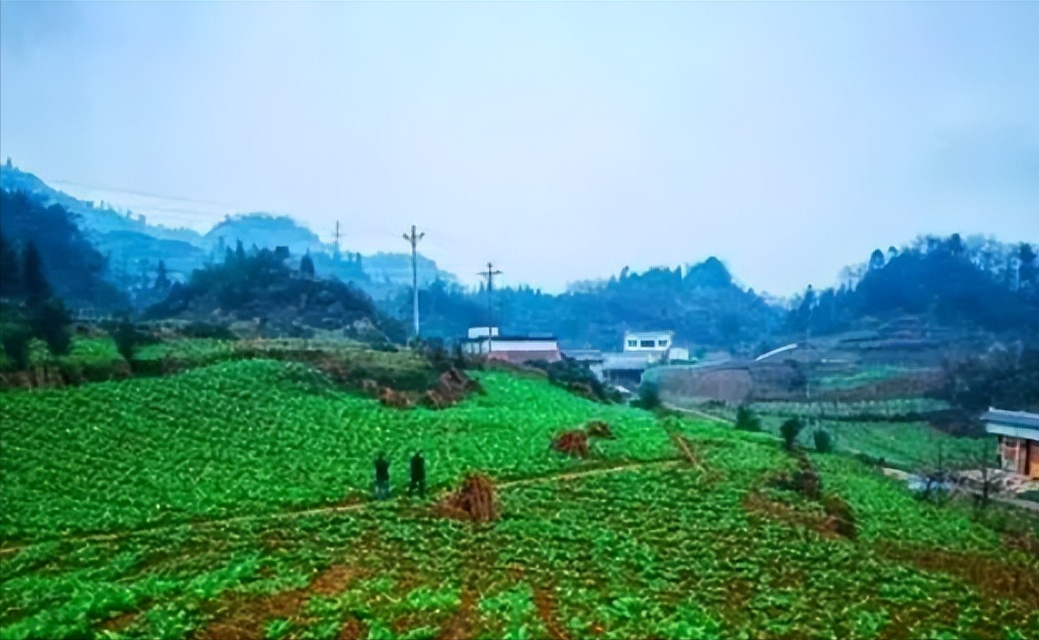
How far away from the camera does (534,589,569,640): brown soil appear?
6066mm

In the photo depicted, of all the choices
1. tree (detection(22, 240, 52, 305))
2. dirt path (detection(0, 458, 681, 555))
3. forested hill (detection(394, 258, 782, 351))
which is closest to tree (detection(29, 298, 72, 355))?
tree (detection(22, 240, 52, 305))

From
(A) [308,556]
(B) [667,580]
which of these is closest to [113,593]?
(A) [308,556]

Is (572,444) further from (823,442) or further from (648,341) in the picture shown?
(648,341)

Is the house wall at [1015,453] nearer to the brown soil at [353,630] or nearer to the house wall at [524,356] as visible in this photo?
→ the house wall at [524,356]

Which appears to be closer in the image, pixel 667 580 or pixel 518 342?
pixel 667 580

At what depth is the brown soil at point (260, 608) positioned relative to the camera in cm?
620

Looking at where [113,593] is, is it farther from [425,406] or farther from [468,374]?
[468,374]

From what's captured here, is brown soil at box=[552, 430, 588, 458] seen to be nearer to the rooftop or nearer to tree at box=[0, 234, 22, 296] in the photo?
the rooftop

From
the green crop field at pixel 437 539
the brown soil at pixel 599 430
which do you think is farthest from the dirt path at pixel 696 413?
the brown soil at pixel 599 430

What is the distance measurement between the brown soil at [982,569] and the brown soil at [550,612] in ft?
9.79

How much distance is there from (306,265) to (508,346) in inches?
183

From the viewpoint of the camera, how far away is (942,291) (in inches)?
472

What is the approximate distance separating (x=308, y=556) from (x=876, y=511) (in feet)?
17.9

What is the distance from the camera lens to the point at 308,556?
736cm
